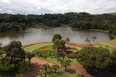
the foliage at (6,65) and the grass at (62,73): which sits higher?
the foliage at (6,65)

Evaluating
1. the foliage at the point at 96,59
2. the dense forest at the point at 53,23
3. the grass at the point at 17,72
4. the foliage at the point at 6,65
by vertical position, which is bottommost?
the grass at the point at 17,72

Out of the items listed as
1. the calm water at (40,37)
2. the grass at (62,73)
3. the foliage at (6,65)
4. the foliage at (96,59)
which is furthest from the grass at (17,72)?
the calm water at (40,37)

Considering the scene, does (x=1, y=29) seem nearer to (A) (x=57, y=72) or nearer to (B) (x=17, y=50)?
(B) (x=17, y=50)

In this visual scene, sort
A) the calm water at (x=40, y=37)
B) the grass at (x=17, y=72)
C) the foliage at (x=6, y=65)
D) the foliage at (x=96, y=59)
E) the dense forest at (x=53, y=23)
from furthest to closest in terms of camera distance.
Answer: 1. the dense forest at (x=53, y=23)
2. the calm water at (x=40, y=37)
3. the grass at (x=17, y=72)
4. the foliage at (x=6, y=65)
5. the foliage at (x=96, y=59)

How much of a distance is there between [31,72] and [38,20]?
9523 centimetres

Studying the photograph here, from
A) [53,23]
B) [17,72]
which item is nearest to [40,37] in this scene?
[17,72]

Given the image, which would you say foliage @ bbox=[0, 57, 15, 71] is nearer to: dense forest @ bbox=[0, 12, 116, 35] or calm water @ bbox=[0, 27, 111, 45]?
calm water @ bbox=[0, 27, 111, 45]

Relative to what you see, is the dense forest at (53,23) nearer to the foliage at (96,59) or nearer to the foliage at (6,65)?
the foliage at (96,59)

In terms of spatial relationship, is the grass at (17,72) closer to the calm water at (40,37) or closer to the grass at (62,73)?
the grass at (62,73)

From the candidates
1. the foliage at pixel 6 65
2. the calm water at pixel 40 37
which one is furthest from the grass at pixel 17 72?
the calm water at pixel 40 37

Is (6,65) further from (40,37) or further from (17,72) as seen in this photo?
(40,37)

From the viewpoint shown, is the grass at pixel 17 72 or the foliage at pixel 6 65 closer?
the foliage at pixel 6 65

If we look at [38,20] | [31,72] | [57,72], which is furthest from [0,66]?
[38,20]

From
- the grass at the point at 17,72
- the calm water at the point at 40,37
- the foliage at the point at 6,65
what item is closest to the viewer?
the foliage at the point at 6,65
